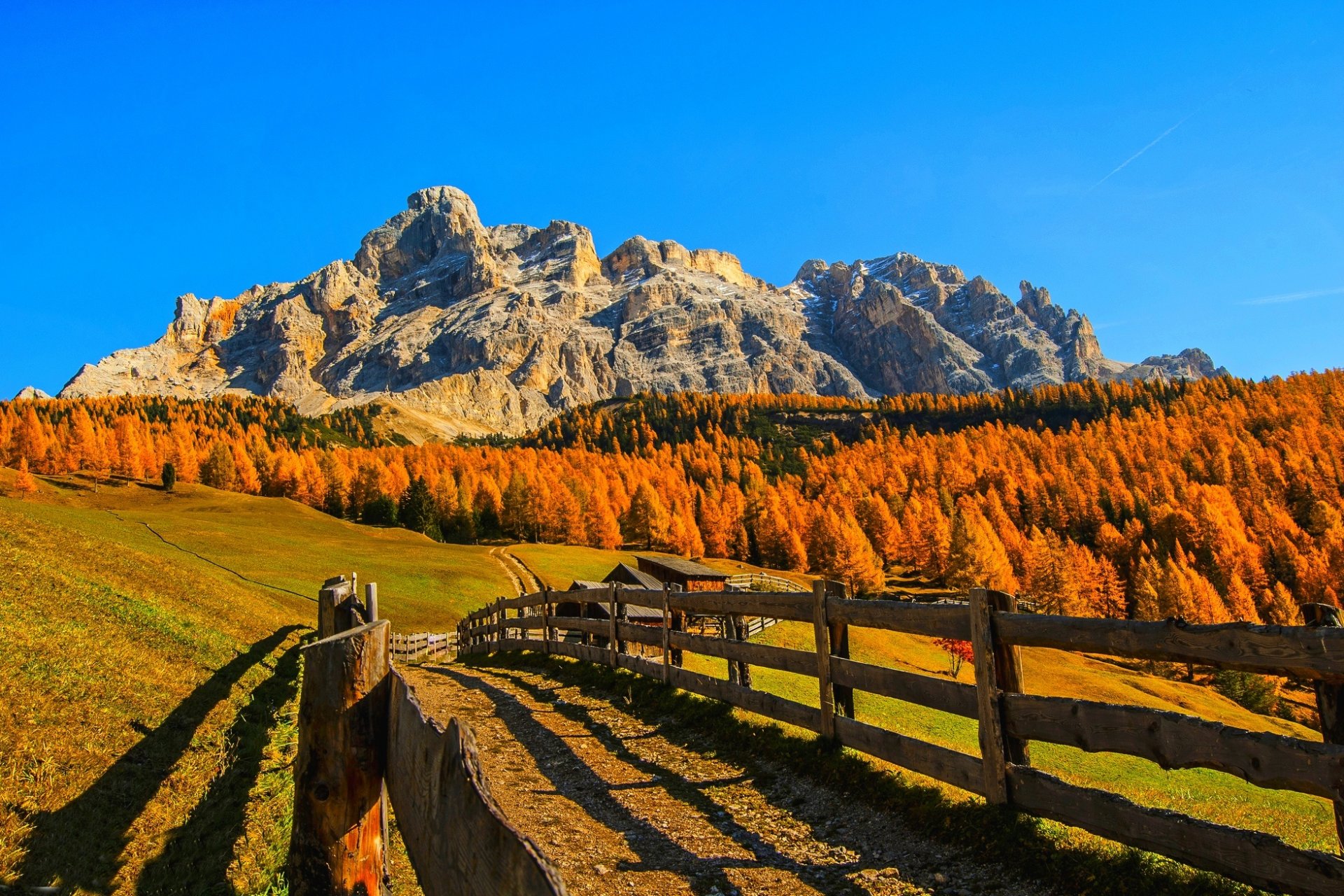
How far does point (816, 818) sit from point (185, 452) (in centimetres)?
16358

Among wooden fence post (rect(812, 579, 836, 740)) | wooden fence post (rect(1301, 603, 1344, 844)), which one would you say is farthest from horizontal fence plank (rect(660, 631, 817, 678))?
wooden fence post (rect(1301, 603, 1344, 844))

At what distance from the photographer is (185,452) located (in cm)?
14038

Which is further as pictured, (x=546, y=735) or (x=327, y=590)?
(x=546, y=735)

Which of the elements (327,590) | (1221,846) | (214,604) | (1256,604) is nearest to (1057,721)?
(1221,846)

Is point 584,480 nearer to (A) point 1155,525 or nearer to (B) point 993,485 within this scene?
(B) point 993,485

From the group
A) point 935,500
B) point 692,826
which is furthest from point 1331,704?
point 935,500

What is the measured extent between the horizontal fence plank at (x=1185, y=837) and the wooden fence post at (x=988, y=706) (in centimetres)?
12

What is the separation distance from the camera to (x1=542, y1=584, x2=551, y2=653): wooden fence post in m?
20.5

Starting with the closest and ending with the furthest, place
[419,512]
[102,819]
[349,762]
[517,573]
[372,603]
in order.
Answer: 1. [349,762]
2. [102,819]
3. [372,603]
4. [517,573]
5. [419,512]

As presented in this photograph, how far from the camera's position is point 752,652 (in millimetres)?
10758

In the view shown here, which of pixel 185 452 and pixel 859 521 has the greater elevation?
pixel 185 452

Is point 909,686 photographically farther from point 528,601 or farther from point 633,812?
point 528,601

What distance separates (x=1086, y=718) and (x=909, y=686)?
203 cm

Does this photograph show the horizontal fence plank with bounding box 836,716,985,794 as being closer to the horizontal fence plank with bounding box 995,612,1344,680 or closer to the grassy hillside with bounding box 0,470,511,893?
the horizontal fence plank with bounding box 995,612,1344,680
